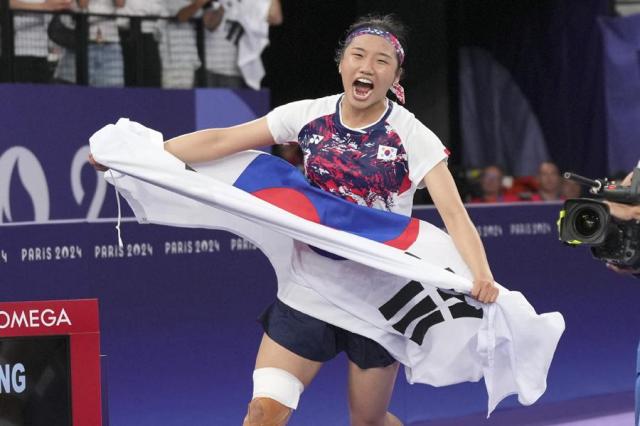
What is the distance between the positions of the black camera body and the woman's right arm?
1.35 metres

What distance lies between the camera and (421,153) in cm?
461

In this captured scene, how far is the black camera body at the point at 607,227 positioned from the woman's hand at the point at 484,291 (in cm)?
79

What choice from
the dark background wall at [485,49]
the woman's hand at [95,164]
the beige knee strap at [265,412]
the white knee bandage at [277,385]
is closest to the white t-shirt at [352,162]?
the white knee bandage at [277,385]

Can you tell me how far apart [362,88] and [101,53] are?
4.20m

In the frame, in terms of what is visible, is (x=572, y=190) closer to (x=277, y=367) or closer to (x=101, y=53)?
(x=101, y=53)

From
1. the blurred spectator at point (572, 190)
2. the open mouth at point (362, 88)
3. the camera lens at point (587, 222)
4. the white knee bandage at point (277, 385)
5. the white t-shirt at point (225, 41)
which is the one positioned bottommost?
the blurred spectator at point (572, 190)

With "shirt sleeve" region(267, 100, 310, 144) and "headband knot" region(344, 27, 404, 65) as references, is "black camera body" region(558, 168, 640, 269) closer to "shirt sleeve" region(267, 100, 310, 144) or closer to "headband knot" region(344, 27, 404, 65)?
"headband knot" region(344, 27, 404, 65)

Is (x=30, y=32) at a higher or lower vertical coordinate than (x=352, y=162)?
lower

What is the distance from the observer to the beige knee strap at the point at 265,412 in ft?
14.9

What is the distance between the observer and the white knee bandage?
453 centimetres

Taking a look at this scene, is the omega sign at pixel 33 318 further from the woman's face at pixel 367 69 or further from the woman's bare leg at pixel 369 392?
the woman's face at pixel 367 69

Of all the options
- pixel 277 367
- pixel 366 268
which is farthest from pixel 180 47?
pixel 277 367

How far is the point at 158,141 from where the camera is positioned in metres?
4.85

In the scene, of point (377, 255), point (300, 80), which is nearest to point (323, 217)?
point (377, 255)
